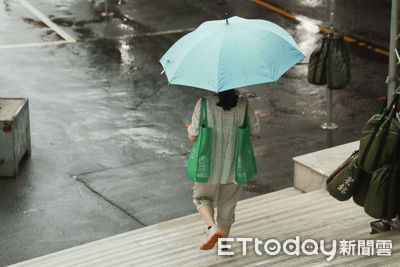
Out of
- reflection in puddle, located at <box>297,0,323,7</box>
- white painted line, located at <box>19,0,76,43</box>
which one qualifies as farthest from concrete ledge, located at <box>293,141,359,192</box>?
reflection in puddle, located at <box>297,0,323,7</box>

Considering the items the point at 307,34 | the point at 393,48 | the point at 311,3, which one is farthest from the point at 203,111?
the point at 311,3

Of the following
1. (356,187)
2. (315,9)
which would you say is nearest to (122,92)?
(315,9)

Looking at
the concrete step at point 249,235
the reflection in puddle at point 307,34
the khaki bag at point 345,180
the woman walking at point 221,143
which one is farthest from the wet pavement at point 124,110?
the khaki bag at point 345,180

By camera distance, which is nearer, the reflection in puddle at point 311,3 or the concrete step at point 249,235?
the concrete step at point 249,235

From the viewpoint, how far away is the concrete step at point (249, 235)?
6.36 m

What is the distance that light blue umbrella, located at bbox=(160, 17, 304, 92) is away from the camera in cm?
617

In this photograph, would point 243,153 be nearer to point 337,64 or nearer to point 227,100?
point 227,100

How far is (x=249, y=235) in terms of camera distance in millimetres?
7316

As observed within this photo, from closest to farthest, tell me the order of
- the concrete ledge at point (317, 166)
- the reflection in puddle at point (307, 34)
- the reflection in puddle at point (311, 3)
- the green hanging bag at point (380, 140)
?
the green hanging bag at point (380, 140) → the concrete ledge at point (317, 166) → the reflection in puddle at point (307, 34) → the reflection in puddle at point (311, 3)

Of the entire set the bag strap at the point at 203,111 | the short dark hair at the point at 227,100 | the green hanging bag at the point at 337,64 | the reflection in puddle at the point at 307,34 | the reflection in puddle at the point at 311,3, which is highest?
the short dark hair at the point at 227,100

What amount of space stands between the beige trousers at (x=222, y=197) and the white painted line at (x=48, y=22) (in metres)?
11.4

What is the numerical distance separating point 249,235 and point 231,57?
193 cm

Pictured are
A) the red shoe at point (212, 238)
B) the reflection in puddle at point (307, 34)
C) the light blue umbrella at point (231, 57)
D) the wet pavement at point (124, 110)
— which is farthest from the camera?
the reflection in puddle at point (307, 34)

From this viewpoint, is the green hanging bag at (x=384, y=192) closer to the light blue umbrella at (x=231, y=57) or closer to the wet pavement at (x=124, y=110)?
the light blue umbrella at (x=231, y=57)
